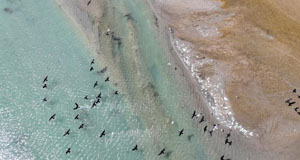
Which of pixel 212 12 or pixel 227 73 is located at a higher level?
pixel 212 12

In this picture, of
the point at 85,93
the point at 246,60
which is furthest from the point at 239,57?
the point at 85,93

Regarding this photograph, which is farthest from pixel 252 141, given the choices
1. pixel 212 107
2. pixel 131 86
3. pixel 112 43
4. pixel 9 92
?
pixel 9 92

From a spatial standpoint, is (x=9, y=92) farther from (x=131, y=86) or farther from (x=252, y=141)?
(x=252, y=141)

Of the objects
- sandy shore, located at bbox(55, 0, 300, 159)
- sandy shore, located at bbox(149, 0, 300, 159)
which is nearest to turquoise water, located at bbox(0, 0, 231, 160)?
sandy shore, located at bbox(55, 0, 300, 159)

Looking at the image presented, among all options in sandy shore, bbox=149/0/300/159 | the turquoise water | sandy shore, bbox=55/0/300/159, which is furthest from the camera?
sandy shore, bbox=149/0/300/159

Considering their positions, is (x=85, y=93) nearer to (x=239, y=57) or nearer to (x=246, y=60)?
(x=239, y=57)

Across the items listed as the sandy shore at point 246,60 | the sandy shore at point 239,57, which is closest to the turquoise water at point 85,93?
the sandy shore at point 239,57

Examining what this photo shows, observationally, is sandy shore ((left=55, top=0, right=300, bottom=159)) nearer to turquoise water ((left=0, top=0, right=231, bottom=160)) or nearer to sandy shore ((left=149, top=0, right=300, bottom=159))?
sandy shore ((left=149, top=0, right=300, bottom=159))
